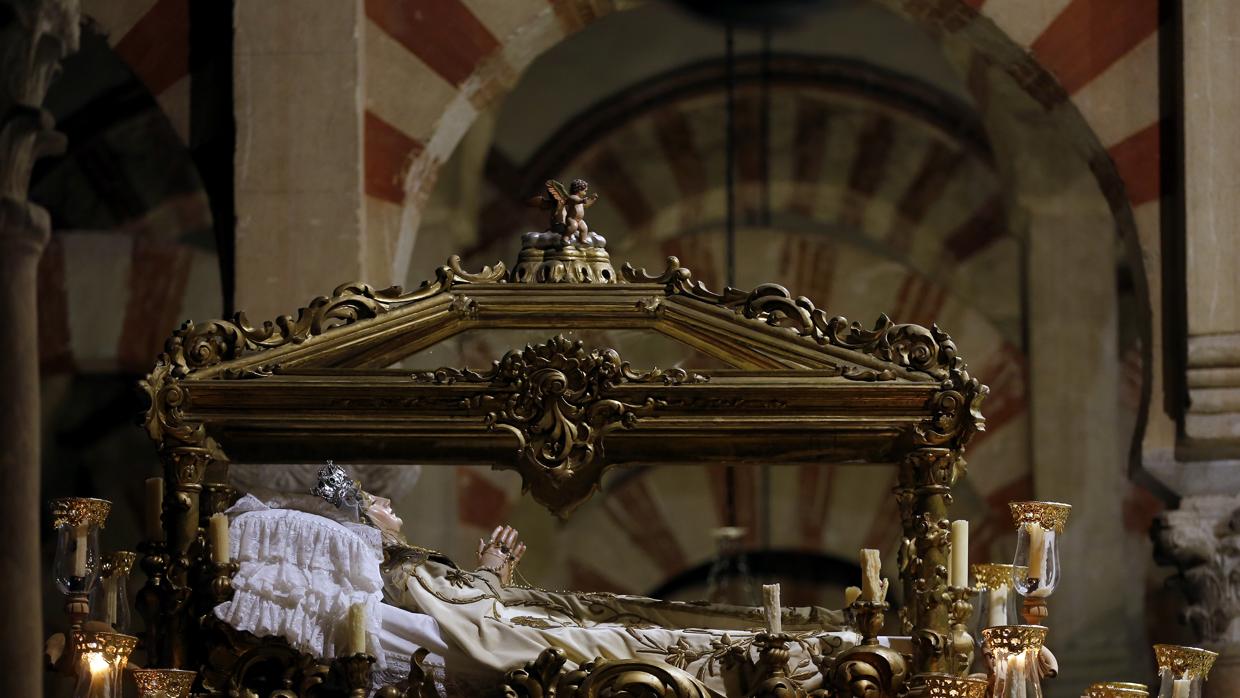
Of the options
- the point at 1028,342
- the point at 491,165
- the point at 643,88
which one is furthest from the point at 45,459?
the point at 1028,342

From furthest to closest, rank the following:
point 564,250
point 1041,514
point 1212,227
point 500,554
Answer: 1. point 1212,227
2. point 500,554
3. point 564,250
4. point 1041,514

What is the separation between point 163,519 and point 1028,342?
527 centimetres

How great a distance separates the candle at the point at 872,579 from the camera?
643 centimetres

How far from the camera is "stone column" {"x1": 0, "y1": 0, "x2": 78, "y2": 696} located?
770 cm

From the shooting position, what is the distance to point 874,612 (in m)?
6.40

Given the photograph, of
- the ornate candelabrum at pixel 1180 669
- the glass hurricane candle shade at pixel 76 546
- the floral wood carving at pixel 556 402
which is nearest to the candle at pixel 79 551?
the glass hurricane candle shade at pixel 76 546

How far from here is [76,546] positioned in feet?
21.5

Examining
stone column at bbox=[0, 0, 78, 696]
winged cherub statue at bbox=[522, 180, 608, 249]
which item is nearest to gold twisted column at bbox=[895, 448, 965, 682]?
winged cherub statue at bbox=[522, 180, 608, 249]

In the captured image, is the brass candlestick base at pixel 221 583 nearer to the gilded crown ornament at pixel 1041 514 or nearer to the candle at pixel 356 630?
the candle at pixel 356 630

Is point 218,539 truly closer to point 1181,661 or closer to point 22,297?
point 22,297

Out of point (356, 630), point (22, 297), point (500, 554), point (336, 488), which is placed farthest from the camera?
point (22, 297)

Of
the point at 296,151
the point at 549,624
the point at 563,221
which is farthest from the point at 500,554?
the point at 296,151

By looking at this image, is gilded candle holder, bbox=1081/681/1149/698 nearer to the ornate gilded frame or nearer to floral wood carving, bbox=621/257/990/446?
the ornate gilded frame

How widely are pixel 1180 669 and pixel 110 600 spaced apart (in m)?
2.46
